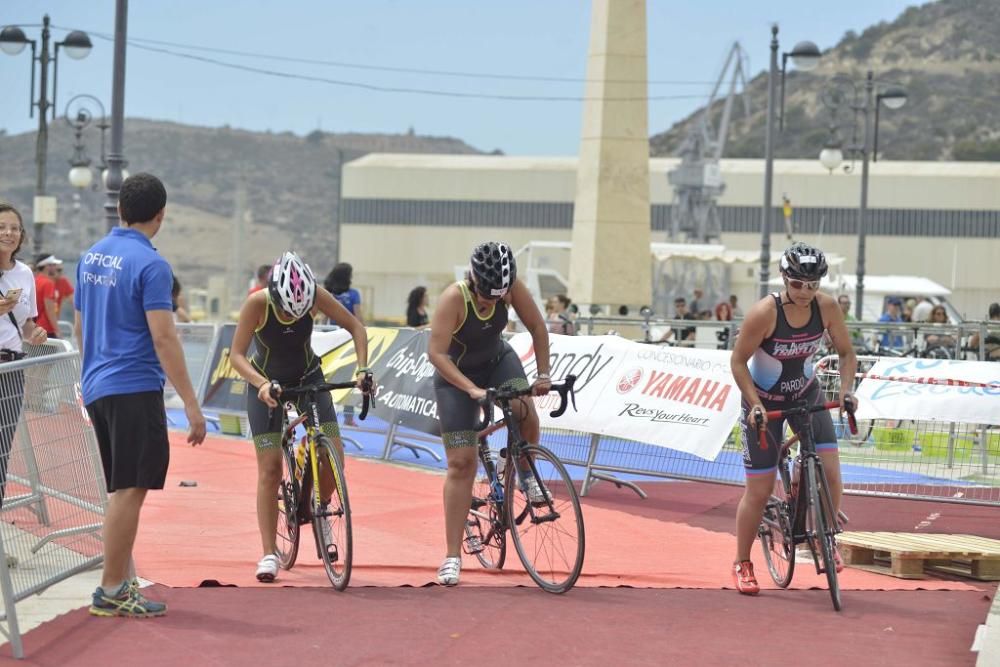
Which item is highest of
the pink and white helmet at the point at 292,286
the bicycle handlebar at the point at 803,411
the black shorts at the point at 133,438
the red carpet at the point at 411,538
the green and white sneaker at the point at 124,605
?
the pink and white helmet at the point at 292,286

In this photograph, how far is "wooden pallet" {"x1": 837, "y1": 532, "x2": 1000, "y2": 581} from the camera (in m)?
9.40

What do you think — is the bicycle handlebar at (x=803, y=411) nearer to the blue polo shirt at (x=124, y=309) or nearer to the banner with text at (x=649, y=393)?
the blue polo shirt at (x=124, y=309)

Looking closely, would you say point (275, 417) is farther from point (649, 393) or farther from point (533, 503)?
point (649, 393)

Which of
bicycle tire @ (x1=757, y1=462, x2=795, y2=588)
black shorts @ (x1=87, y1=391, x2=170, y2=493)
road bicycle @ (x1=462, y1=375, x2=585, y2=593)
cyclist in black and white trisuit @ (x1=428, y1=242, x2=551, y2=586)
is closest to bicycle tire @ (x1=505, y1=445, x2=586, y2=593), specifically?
road bicycle @ (x1=462, y1=375, x2=585, y2=593)

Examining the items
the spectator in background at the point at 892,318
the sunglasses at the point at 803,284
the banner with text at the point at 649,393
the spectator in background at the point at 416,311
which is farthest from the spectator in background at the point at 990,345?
the sunglasses at the point at 803,284

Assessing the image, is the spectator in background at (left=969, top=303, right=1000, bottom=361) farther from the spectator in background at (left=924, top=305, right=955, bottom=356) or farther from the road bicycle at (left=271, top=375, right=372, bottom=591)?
the road bicycle at (left=271, top=375, right=372, bottom=591)

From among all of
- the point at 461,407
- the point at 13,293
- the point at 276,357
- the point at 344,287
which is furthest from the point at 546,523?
the point at 344,287

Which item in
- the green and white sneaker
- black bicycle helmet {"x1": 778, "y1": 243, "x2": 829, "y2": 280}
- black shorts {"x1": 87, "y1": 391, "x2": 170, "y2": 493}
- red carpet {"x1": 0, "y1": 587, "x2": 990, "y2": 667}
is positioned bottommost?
red carpet {"x1": 0, "y1": 587, "x2": 990, "y2": 667}

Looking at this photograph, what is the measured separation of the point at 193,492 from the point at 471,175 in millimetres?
73708

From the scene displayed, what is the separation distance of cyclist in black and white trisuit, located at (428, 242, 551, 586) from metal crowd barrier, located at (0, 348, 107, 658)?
6.18 feet

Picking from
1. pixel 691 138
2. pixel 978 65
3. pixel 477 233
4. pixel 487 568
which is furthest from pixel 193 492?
pixel 978 65

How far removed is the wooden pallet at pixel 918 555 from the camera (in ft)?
30.8

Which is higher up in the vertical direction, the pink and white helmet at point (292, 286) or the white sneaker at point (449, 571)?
the pink and white helmet at point (292, 286)

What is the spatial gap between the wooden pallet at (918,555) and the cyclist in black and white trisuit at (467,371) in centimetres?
259
